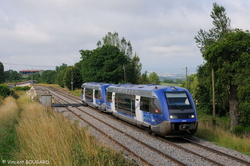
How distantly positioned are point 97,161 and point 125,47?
56.5 m

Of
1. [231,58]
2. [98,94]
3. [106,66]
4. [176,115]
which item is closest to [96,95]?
[98,94]

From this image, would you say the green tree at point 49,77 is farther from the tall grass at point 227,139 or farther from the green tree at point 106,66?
the tall grass at point 227,139

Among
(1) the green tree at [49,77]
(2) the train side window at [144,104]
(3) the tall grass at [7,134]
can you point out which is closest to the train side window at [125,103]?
(2) the train side window at [144,104]

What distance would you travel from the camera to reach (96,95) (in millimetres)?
26500

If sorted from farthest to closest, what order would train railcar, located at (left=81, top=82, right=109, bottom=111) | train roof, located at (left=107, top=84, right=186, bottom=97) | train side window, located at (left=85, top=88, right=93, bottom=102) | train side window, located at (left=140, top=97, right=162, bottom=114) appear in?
train side window, located at (left=85, top=88, right=93, bottom=102) → train railcar, located at (left=81, top=82, right=109, bottom=111) → train roof, located at (left=107, top=84, right=186, bottom=97) → train side window, located at (left=140, top=97, right=162, bottom=114)

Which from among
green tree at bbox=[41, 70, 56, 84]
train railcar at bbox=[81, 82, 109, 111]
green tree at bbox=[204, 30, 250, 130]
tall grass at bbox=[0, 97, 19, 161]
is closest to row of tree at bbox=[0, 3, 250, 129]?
green tree at bbox=[204, 30, 250, 130]

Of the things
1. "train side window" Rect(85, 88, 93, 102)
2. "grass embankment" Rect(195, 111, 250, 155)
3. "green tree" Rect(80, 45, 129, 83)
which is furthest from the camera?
"green tree" Rect(80, 45, 129, 83)

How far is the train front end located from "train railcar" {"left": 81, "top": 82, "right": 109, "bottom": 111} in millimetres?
11596

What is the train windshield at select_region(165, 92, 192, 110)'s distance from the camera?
1295cm

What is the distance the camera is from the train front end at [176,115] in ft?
41.0

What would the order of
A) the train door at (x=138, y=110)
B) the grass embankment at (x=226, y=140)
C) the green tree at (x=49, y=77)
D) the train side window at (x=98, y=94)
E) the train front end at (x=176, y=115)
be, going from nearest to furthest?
the grass embankment at (x=226, y=140)
the train front end at (x=176, y=115)
the train door at (x=138, y=110)
the train side window at (x=98, y=94)
the green tree at (x=49, y=77)

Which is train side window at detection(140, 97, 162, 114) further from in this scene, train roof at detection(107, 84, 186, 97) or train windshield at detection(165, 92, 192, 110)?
train windshield at detection(165, 92, 192, 110)

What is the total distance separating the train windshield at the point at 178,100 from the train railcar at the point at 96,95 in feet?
38.1

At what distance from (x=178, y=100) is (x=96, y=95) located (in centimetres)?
1439
